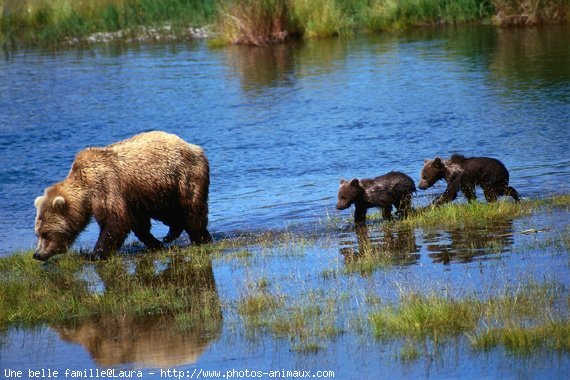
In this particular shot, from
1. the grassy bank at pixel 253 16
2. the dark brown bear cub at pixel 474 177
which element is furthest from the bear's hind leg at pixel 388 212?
the grassy bank at pixel 253 16

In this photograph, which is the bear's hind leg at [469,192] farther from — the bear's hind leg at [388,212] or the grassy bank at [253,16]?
the grassy bank at [253,16]

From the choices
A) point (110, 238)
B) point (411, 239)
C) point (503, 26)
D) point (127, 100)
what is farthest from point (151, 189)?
point (503, 26)

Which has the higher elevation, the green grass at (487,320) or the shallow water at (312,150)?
the green grass at (487,320)

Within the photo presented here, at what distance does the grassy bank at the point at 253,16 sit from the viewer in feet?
116

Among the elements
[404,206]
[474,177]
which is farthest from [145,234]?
[474,177]

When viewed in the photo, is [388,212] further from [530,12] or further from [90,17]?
[90,17]

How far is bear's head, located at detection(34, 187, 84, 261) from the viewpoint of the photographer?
484 inches

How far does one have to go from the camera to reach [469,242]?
1108 centimetres

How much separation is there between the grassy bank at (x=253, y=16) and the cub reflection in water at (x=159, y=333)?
83.8 feet

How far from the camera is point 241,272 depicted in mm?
10945

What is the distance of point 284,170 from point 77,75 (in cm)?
Answer: 1447

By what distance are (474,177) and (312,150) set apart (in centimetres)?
650

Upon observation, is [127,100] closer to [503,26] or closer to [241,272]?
[503,26]

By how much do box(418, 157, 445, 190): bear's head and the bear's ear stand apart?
4.60 meters
